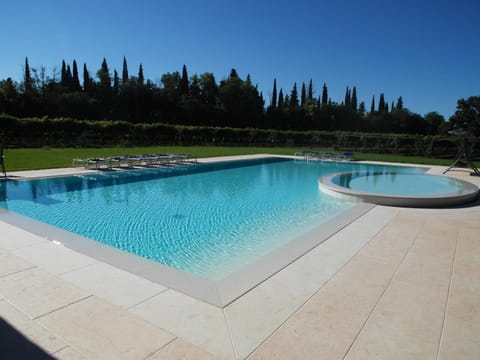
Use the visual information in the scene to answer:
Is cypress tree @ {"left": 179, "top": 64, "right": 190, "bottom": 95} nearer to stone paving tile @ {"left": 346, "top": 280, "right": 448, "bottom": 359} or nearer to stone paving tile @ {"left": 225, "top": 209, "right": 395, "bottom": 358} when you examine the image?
stone paving tile @ {"left": 225, "top": 209, "right": 395, "bottom": 358}

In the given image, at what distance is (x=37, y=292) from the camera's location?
305cm

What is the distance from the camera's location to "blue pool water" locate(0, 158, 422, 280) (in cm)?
500

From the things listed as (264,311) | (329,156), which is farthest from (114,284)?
(329,156)

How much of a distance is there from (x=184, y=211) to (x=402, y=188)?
23.5 ft

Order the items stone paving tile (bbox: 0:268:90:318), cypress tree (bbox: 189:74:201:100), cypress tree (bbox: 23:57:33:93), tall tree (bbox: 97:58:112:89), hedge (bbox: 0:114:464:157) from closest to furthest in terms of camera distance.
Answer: stone paving tile (bbox: 0:268:90:318) < hedge (bbox: 0:114:464:157) < cypress tree (bbox: 23:57:33:93) < tall tree (bbox: 97:58:112:89) < cypress tree (bbox: 189:74:201:100)

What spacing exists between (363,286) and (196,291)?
1.72 metres

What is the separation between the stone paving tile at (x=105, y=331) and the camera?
2254mm

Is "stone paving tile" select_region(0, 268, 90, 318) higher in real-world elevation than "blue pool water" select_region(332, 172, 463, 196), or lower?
lower

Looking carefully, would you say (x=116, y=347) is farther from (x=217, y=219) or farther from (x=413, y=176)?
(x=413, y=176)

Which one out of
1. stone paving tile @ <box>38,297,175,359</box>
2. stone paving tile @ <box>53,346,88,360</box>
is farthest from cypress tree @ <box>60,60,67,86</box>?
stone paving tile @ <box>53,346,88,360</box>

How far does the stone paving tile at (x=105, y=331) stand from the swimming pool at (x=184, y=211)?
146 cm

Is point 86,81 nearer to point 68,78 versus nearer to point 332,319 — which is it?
point 68,78

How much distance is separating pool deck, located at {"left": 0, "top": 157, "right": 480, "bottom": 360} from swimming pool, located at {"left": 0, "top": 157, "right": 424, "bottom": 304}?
107 centimetres

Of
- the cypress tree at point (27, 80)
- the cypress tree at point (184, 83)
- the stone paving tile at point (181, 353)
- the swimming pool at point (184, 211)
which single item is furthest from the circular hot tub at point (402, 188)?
the cypress tree at point (184, 83)
